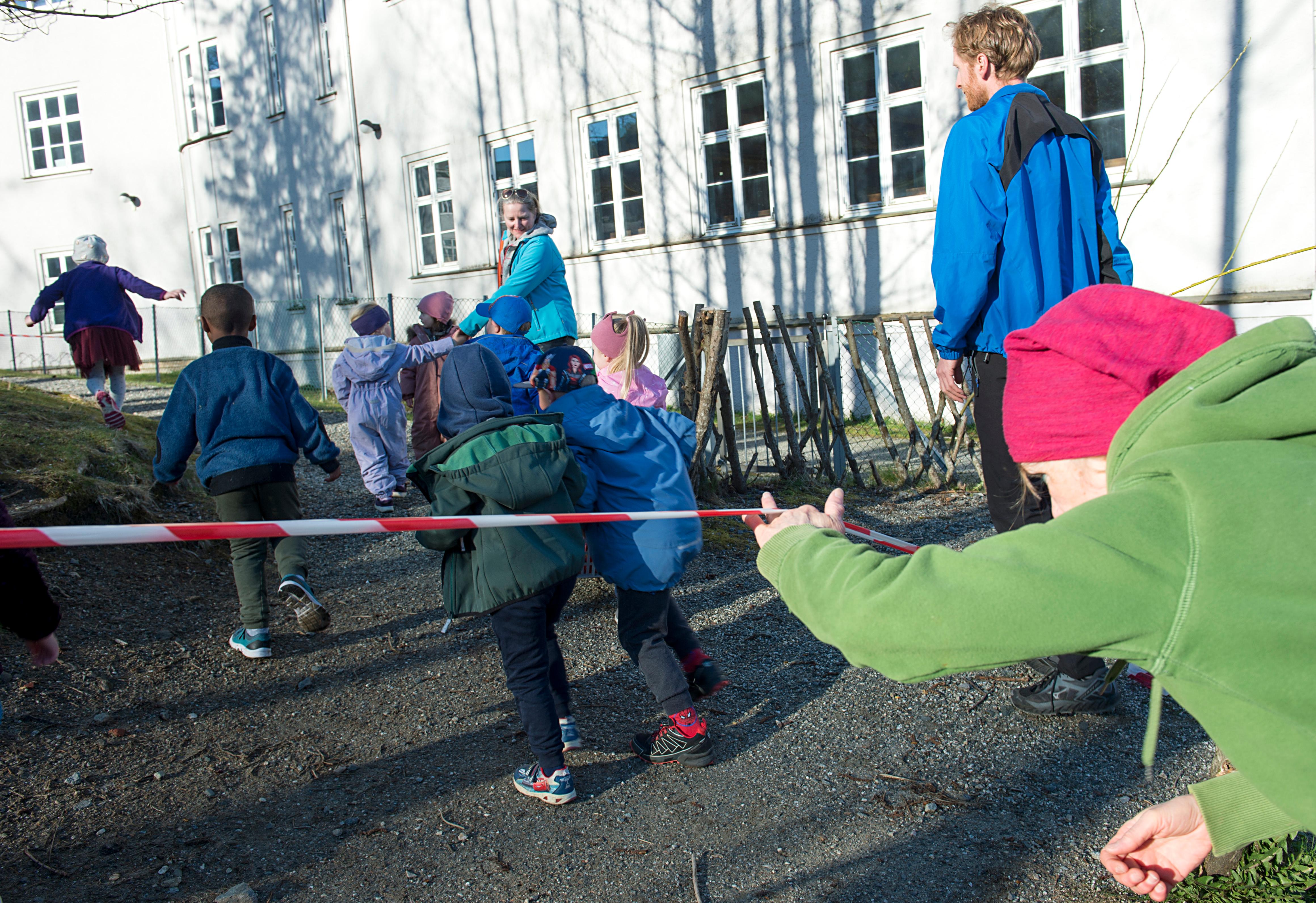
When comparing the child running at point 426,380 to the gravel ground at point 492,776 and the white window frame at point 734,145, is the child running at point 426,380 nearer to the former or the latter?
the gravel ground at point 492,776

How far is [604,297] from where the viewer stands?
1365cm

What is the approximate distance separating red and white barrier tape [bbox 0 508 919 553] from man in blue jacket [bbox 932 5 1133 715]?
0.88 m

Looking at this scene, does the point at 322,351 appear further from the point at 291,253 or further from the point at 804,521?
the point at 804,521

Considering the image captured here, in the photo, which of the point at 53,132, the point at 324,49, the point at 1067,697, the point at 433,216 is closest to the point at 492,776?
the point at 1067,697

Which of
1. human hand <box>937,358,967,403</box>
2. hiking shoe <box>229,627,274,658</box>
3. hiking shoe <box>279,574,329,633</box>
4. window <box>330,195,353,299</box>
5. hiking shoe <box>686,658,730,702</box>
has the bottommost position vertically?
hiking shoe <box>686,658,730,702</box>

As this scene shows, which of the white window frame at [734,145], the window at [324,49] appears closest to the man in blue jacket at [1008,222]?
the white window frame at [734,145]

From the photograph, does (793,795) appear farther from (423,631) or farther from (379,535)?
(379,535)

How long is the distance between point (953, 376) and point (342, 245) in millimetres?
16367

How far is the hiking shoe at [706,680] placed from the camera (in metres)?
3.50

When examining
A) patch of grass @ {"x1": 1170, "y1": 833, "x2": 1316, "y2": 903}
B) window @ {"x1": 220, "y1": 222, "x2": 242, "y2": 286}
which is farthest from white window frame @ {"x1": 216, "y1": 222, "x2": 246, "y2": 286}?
patch of grass @ {"x1": 1170, "y1": 833, "x2": 1316, "y2": 903}

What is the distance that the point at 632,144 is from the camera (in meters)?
13.1

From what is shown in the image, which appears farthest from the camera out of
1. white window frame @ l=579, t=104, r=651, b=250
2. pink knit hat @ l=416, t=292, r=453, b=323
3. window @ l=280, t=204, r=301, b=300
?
window @ l=280, t=204, r=301, b=300

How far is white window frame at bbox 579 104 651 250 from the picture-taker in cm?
1300

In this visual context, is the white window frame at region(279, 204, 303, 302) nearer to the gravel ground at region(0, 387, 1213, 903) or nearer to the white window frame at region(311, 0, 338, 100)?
the white window frame at region(311, 0, 338, 100)
